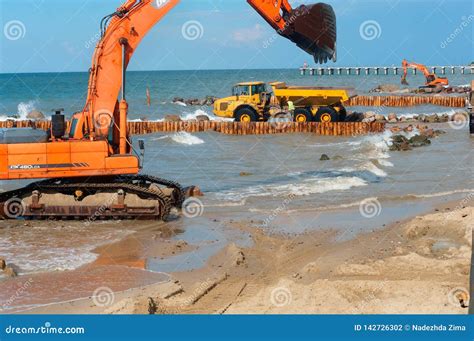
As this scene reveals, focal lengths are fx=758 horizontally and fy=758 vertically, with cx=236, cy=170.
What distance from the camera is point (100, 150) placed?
14578 millimetres

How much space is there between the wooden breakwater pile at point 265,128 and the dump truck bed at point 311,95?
1504 mm

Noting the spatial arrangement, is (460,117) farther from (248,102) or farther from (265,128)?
(248,102)

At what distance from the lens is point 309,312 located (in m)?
7.95

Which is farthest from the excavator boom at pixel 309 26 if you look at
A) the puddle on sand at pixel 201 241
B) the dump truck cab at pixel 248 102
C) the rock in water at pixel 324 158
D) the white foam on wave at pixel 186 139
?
the dump truck cab at pixel 248 102

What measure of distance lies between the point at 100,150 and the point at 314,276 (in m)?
6.11

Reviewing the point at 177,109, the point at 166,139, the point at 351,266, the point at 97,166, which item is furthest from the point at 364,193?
the point at 177,109

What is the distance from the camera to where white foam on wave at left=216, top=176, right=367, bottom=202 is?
701 inches

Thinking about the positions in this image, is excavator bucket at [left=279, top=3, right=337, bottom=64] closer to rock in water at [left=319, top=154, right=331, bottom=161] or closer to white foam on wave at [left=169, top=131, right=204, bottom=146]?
rock in water at [left=319, top=154, right=331, bottom=161]

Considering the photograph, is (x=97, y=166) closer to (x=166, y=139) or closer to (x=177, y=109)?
(x=166, y=139)

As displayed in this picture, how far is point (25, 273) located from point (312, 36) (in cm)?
610

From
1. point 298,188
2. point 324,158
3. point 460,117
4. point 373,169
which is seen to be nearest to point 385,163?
point 373,169

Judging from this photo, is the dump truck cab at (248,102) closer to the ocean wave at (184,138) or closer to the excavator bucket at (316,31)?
the ocean wave at (184,138)

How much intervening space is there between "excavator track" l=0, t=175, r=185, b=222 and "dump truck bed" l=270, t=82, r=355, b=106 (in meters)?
21.8

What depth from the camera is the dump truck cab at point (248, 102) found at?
36625mm
